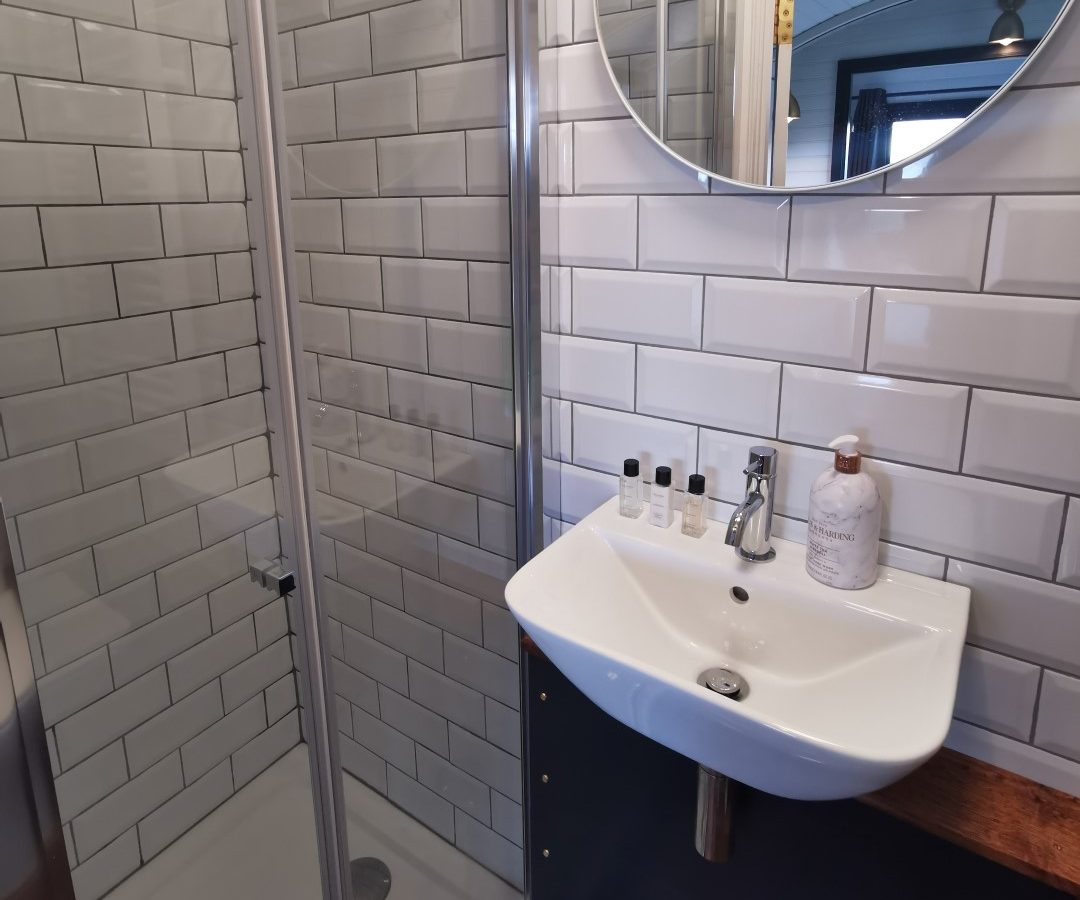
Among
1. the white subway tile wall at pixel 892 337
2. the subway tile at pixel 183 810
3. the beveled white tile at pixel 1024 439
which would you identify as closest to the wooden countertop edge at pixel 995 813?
the white subway tile wall at pixel 892 337

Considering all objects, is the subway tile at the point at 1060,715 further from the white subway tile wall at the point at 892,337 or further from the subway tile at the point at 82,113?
the subway tile at the point at 82,113

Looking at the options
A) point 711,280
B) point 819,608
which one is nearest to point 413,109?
point 711,280

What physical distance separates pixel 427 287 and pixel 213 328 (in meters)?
0.40

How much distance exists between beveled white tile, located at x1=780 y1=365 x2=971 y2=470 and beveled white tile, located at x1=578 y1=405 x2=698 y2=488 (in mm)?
167

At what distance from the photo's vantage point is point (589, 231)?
1.30m

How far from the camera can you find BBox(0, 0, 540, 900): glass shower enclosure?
1270 millimetres

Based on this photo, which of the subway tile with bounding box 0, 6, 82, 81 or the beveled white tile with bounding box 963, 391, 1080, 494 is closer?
the beveled white tile with bounding box 963, 391, 1080, 494

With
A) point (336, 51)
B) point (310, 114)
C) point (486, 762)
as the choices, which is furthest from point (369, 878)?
point (336, 51)

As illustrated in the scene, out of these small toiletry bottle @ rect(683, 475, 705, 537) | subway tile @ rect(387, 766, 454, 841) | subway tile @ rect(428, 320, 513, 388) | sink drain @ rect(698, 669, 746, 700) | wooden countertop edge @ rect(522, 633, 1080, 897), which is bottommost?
subway tile @ rect(387, 766, 454, 841)

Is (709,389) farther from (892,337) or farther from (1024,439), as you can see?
(1024,439)

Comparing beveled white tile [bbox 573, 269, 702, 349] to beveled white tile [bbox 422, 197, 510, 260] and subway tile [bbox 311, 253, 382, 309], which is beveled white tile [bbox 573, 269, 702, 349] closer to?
beveled white tile [bbox 422, 197, 510, 260]

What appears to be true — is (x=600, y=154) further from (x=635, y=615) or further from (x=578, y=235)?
(x=635, y=615)

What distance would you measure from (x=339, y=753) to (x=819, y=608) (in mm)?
959

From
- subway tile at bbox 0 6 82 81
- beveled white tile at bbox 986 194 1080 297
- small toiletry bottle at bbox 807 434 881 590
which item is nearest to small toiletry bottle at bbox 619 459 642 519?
small toiletry bottle at bbox 807 434 881 590
